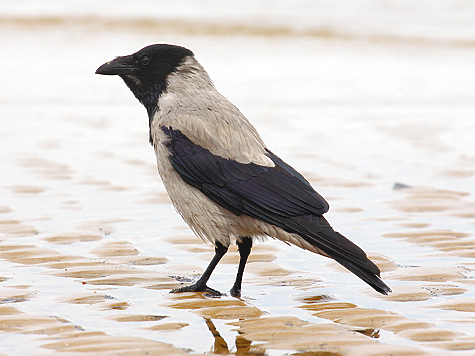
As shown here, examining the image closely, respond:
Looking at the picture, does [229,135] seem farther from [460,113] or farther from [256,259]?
[460,113]

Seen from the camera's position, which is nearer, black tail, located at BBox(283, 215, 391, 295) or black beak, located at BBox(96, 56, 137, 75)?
black tail, located at BBox(283, 215, 391, 295)

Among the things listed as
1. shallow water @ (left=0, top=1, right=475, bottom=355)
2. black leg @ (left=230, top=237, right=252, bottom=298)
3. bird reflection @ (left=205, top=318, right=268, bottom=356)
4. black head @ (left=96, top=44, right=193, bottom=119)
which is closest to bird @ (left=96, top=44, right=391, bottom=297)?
black leg @ (left=230, top=237, right=252, bottom=298)

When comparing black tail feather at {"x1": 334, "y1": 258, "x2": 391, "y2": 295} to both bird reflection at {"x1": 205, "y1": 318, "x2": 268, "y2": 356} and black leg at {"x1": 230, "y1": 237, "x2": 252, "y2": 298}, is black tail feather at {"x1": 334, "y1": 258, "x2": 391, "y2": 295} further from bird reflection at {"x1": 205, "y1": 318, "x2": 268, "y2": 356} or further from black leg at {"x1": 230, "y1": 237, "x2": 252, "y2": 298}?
bird reflection at {"x1": 205, "y1": 318, "x2": 268, "y2": 356}

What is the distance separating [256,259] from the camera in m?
5.61

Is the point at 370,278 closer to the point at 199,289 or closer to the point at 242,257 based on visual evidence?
the point at 242,257

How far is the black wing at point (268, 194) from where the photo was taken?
4.50 metres

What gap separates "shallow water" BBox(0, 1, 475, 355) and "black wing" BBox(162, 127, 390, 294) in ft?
1.08

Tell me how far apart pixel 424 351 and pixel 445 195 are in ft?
13.9

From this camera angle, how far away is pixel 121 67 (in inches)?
222

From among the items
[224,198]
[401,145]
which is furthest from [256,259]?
[401,145]

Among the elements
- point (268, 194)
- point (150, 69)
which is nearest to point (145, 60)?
point (150, 69)

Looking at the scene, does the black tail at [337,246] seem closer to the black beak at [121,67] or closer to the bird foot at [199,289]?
the bird foot at [199,289]

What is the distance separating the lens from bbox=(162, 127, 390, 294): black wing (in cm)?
450

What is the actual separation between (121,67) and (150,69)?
0.24 meters
